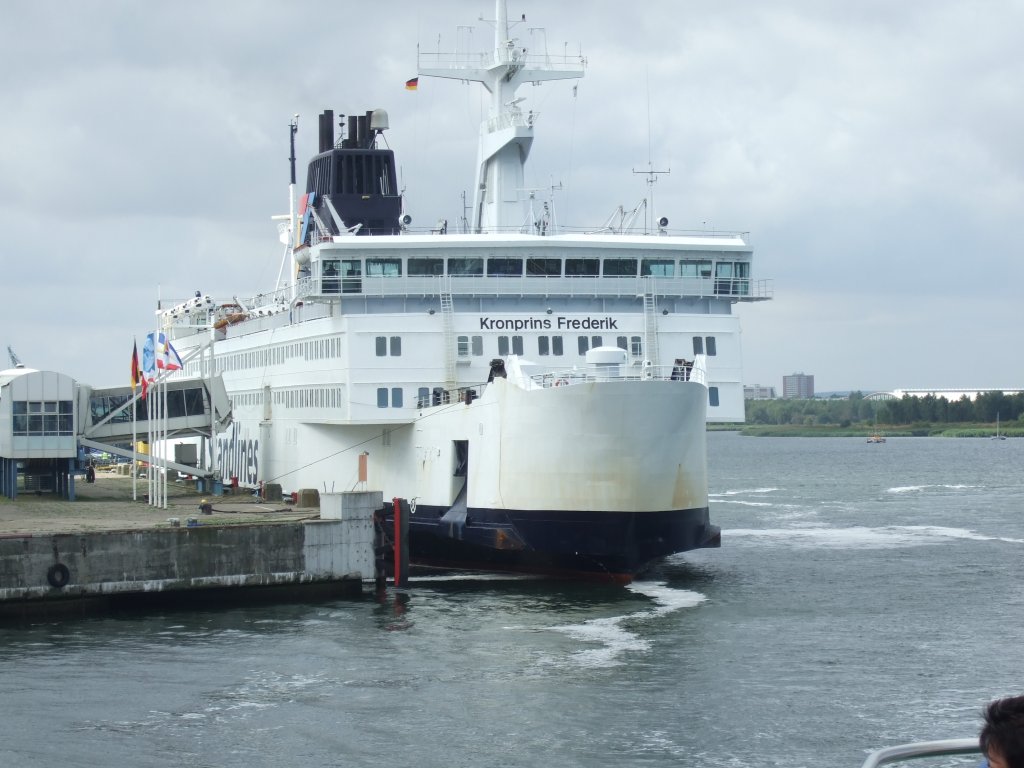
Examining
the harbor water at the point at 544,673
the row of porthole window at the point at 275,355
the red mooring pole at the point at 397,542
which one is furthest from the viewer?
the row of porthole window at the point at 275,355

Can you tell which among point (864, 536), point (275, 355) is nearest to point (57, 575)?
point (275, 355)

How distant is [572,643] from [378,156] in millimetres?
25044

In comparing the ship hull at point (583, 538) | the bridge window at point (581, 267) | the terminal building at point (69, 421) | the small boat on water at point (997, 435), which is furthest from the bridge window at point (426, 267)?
the small boat on water at point (997, 435)

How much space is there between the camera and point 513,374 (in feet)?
103

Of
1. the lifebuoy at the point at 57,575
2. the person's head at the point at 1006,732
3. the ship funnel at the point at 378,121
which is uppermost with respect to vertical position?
the ship funnel at the point at 378,121

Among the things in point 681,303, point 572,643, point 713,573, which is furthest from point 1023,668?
point 681,303

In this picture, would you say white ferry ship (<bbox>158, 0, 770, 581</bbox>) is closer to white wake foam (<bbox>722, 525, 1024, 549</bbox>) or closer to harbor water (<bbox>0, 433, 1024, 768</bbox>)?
harbor water (<bbox>0, 433, 1024, 768</bbox>)

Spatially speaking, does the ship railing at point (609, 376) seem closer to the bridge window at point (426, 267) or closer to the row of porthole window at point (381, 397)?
the row of porthole window at point (381, 397)

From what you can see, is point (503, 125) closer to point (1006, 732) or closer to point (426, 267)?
point (426, 267)

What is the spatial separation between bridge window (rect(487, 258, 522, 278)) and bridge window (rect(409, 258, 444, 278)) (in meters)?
1.28

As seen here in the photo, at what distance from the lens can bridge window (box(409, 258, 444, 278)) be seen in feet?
116

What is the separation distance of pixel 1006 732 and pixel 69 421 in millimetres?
38659

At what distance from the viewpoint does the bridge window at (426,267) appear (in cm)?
3534

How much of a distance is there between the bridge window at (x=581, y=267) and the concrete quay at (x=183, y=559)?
814 cm
